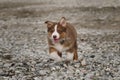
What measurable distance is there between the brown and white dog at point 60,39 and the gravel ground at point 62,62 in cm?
71

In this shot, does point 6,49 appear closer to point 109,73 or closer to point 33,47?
point 33,47

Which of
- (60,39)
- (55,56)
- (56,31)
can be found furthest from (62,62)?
A: (56,31)

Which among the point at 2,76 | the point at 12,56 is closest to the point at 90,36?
the point at 12,56

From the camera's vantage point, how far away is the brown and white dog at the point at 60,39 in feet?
50.9

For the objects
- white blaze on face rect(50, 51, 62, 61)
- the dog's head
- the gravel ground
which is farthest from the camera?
white blaze on face rect(50, 51, 62, 61)

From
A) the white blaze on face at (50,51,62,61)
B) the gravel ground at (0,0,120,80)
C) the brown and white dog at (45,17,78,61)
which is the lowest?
the gravel ground at (0,0,120,80)

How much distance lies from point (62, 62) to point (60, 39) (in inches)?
86.7

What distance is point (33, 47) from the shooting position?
25484 mm

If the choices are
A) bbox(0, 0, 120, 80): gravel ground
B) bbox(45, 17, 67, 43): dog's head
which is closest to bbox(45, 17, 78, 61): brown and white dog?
bbox(45, 17, 67, 43): dog's head

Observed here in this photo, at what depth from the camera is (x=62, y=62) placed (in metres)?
17.7

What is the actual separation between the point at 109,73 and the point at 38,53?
7.52m

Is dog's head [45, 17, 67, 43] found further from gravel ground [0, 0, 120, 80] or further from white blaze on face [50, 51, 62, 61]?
gravel ground [0, 0, 120, 80]

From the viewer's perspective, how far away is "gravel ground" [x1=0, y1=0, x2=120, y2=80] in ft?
52.0

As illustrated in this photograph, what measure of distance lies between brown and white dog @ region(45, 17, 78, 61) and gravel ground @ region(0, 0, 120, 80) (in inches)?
27.9
